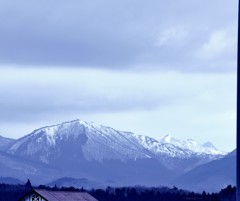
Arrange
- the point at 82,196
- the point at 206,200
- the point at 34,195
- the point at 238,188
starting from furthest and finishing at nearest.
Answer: the point at 206,200 → the point at 82,196 → the point at 34,195 → the point at 238,188

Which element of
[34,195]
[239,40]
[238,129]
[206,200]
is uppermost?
[206,200]

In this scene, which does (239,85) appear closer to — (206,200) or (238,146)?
(238,146)

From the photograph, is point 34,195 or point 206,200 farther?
point 206,200

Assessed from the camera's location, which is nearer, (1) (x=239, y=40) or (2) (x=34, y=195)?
(1) (x=239, y=40)

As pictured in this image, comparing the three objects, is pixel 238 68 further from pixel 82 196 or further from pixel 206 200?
pixel 206 200

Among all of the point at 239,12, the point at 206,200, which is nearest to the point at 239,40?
the point at 239,12

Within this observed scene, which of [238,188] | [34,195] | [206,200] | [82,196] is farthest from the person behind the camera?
[206,200]

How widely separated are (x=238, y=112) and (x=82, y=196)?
97.1m

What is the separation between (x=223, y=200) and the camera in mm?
198875

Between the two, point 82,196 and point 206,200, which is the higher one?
point 206,200

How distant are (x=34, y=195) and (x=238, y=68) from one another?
82944 millimetres

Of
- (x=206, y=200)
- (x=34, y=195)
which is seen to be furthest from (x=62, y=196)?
(x=206, y=200)

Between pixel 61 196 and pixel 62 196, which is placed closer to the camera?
pixel 61 196

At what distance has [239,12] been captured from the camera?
122 feet
